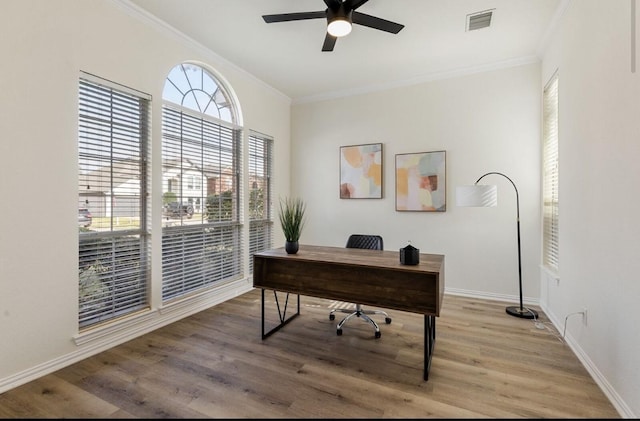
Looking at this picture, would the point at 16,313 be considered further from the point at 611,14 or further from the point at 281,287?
the point at 611,14

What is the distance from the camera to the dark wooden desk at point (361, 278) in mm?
2113

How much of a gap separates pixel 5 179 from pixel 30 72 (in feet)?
2.53

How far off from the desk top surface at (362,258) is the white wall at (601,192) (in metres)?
1.01

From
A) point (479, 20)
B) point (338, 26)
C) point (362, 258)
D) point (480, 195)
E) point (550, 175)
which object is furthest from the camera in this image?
point (550, 175)

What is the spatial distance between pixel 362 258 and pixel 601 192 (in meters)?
1.69

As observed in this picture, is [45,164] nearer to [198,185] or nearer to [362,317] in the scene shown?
[198,185]

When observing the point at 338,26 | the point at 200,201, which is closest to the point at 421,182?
the point at 338,26

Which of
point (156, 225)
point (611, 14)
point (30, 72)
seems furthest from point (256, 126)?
point (611, 14)

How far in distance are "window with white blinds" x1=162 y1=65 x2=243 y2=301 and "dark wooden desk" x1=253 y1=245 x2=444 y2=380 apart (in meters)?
1.10

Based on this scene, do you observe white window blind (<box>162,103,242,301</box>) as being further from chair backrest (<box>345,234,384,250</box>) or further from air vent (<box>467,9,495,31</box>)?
air vent (<box>467,9,495,31</box>)

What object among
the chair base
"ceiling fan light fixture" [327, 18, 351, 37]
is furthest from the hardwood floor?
"ceiling fan light fixture" [327, 18, 351, 37]

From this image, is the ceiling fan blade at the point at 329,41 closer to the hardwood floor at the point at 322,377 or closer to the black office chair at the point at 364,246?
the black office chair at the point at 364,246

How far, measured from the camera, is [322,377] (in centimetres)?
213

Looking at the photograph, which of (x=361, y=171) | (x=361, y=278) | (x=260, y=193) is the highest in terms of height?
(x=361, y=171)
